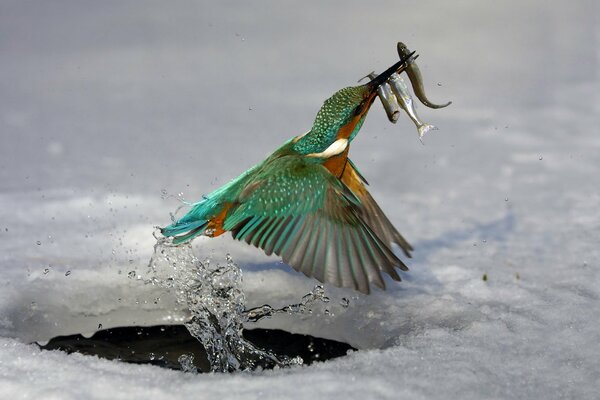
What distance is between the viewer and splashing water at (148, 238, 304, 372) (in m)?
3.46

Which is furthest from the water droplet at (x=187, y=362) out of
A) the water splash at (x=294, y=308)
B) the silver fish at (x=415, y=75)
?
the silver fish at (x=415, y=75)

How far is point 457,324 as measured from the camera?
11.7ft

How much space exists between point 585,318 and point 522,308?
277mm

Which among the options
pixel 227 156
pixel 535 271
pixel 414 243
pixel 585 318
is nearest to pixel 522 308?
pixel 585 318

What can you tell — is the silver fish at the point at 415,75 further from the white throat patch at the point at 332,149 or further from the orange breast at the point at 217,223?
the orange breast at the point at 217,223

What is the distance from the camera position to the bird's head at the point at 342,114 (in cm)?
323

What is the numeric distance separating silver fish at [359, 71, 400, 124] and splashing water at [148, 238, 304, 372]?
105cm

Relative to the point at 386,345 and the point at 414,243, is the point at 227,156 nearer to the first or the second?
the point at 414,243

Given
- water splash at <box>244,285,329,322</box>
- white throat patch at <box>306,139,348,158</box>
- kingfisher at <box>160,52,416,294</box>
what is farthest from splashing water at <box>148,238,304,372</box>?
white throat patch at <box>306,139,348,158</box>

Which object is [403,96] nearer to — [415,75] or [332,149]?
[415,75]

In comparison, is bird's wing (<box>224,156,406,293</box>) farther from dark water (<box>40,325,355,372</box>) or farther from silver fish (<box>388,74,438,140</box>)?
dark water (<box>40,325,355,372</box>)

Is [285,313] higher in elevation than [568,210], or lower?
lower

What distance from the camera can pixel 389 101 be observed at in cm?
317

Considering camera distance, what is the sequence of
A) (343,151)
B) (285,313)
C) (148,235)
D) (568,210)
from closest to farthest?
(343,151)
(285,313)
(148,235)
(568,210)
